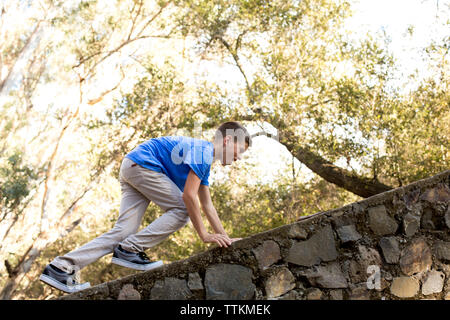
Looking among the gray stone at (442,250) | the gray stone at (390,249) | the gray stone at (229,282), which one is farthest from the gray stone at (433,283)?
the gray stone at (229,282)

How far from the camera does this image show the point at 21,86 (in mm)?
13680

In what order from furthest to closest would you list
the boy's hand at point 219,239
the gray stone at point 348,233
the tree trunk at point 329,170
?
the tree trunk at point 329,170, the gray stone at point 348,233, the boy's hand at point 219,239

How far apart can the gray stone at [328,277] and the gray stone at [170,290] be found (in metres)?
0.86

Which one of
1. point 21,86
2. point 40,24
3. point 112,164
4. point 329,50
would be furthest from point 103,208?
point 329,50

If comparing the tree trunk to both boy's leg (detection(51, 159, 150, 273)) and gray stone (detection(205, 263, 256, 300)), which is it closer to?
boy's leg (detection(51, 159, 150, 273))

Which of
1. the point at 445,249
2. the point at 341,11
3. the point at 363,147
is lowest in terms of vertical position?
the point at 445,249

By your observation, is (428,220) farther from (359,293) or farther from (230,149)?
(230,149)

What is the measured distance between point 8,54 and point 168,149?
36.7ft

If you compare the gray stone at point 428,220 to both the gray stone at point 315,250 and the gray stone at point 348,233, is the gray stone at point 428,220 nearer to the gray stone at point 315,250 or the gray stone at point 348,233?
the gray stone at point 348,233

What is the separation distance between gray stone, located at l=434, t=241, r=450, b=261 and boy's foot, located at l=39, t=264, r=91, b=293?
8.56ft

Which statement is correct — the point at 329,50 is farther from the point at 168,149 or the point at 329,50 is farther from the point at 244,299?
the point at 244,299

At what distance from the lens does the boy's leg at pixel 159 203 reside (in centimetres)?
338

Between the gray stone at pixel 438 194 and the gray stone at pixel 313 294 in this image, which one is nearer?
the gray stone at pixel 313 294

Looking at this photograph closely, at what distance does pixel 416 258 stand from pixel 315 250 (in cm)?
81
